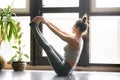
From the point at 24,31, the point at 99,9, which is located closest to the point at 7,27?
the point at 24,31

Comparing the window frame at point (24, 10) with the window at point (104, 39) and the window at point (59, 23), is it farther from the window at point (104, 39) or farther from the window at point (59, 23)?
the window at point (104, 39)

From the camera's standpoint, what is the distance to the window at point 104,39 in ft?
9.67

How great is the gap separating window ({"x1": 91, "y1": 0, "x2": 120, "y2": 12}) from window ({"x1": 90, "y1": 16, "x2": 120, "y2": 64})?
91 millimetres

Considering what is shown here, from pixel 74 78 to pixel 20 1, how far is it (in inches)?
59.0

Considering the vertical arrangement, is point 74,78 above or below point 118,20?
below

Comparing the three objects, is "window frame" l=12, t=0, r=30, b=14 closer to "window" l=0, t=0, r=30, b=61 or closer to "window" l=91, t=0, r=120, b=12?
"window" l=0, t=0, r=30, b=61

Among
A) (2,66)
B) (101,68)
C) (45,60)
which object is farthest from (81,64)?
(2,66)

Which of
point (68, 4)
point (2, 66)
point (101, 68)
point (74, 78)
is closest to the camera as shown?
point (74, 78)

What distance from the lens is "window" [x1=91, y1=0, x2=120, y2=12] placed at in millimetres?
2904

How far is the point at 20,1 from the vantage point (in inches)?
123

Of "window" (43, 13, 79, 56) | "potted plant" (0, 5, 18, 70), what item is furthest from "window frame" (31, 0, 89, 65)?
"potted plant" (0, 5, 18, 70)

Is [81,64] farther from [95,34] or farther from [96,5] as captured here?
[96,5]

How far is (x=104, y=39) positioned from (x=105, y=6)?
1.22 feet

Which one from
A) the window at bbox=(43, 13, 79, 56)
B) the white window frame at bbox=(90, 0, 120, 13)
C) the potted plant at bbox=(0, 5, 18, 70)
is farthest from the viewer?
the window at bbox=(43, 13, 79, 56)
